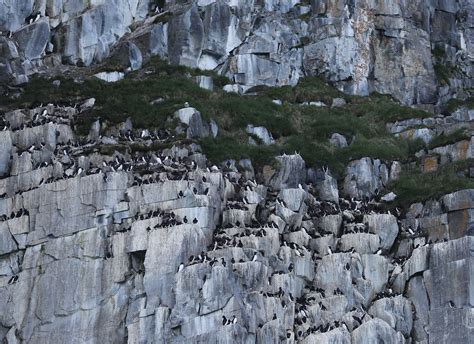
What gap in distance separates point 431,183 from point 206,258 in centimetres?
1403

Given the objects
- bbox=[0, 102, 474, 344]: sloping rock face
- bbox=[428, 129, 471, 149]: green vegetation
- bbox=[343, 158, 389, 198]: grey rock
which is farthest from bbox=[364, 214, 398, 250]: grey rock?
bbox=[428, 129, 471, 149]: green vegetation

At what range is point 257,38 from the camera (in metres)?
72.8

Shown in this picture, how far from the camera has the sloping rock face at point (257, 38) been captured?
70938mm

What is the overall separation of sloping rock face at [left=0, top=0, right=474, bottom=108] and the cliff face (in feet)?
0.38

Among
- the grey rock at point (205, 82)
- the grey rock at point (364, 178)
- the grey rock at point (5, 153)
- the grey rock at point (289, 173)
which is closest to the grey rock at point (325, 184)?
the grey rock at point (289, 173)

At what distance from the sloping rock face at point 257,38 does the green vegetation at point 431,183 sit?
14.2 meters

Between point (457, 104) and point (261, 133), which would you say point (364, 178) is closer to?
point (261, 133)

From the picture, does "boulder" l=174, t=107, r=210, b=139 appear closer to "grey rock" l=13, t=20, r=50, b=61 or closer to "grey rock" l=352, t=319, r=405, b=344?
"grey rock" l=13, t=20, r=50, b=61

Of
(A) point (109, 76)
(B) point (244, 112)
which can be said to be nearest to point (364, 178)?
(B) point (244, 112)

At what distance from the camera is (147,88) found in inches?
2628

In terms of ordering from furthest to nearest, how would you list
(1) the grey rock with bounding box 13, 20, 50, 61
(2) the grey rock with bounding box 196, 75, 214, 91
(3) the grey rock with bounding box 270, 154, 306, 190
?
(1) the grey rock with bounding box 13, 20, 50, 61 < (2) the grey rock with bounding box 196, 75, 214, 91 < (3) the grey rock with bounding box 270, 154, 306, 190

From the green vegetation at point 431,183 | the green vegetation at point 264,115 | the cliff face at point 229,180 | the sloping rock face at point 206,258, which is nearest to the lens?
the sloping rock face at point 206,258

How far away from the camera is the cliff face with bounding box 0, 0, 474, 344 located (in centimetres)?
5069

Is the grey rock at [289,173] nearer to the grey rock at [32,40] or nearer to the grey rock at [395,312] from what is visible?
the grey rock at [395,312]
